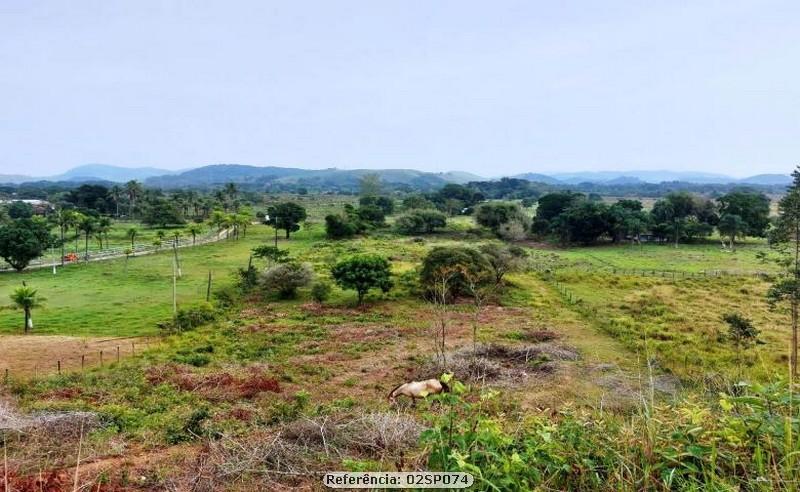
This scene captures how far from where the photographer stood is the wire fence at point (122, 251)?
42.5 metres

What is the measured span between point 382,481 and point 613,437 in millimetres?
1692

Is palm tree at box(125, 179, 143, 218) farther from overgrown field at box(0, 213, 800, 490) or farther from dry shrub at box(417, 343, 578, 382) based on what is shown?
dry shrub at box(417, 343, 578, 382)

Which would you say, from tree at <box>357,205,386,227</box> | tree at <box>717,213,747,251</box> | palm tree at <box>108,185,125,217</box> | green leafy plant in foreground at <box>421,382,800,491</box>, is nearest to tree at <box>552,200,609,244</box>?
tree at <box>717,213,747,251</box>

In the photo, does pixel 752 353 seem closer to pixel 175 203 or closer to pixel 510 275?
pixel 510 275

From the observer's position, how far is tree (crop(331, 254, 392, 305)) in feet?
95.3

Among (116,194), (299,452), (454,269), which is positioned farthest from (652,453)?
(116,194)

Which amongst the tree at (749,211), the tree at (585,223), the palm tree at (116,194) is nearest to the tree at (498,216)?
the tree at (585,223)

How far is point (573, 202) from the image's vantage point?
7269cm

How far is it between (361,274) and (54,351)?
15259 mm

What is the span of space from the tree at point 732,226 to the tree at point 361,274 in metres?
46.7

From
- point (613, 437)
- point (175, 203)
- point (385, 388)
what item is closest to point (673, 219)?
point (385, 388)

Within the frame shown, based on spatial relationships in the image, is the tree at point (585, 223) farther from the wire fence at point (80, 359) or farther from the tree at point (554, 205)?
the wire fence at point (80, 359)

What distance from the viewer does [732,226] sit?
2202 inches

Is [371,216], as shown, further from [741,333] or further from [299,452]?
[299,452]
